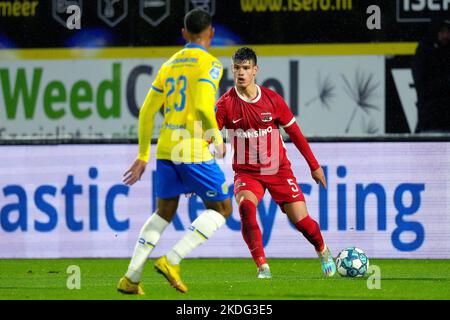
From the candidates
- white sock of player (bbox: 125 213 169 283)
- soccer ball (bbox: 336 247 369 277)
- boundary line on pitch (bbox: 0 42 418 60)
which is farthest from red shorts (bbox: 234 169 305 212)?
boundary line on pitch (bbox: 0 42 418 60)

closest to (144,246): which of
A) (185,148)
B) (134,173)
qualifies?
(134,173)

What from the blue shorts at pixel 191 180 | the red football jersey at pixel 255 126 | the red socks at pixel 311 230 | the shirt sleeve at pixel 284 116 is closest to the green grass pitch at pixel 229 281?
the red socks at pixel 311 230

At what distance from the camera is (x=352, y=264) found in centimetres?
845

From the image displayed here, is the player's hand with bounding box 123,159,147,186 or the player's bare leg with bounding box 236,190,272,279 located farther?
the player's bare leg with bounding box 236,190,272,279

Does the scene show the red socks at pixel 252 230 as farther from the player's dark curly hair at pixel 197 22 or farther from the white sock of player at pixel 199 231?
the player's dark curly hair at pixel 197 22

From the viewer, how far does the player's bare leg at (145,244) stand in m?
6.83

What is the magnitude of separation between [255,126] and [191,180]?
74.6 inches

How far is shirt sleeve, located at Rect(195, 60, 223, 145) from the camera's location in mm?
6680

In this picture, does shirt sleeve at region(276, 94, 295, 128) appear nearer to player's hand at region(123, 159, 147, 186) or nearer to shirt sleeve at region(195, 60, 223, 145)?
shirt sleeve at region(195, 60, 223, 145)

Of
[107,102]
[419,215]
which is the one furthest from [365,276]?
[107,102]

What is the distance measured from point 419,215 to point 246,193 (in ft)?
8.24

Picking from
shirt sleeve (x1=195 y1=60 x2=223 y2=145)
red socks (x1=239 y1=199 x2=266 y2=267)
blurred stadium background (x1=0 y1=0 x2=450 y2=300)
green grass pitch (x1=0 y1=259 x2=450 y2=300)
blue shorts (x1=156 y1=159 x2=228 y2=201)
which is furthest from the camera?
blurred stadium background (x1=0 y1=0 x2=450 y2=300)

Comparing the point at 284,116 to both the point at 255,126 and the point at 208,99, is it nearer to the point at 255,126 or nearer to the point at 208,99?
the point at 255,126

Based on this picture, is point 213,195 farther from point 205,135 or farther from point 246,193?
point 246,193
